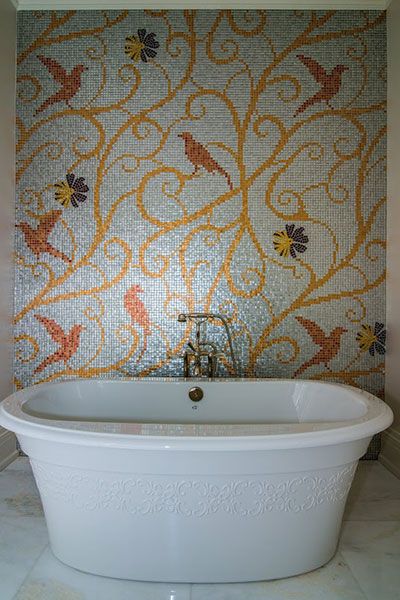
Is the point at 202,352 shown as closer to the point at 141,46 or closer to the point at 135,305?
Answer: the point at 135,305

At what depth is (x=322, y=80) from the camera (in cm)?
249

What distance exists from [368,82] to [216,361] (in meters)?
1.65

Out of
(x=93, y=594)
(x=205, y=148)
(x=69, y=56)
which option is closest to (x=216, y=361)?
(x=205, y=148)

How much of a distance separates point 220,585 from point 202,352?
1114 millimetres

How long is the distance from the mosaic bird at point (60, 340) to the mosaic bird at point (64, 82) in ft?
3.63

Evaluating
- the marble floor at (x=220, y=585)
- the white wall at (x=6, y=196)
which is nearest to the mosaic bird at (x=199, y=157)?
the white wall at (x=6, y=196)

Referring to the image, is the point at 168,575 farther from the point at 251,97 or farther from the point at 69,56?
the point at 69,56

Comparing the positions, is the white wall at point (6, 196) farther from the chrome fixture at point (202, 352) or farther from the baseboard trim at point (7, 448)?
the chrome fixture at point (202, 352)

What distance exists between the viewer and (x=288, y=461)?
1.32 meters

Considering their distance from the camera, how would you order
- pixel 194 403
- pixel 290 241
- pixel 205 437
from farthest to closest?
pixel 290 241, pixel 194 403, pixel 205 437

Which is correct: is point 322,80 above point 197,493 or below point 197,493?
above

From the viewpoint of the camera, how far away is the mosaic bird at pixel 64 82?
2.49 metres

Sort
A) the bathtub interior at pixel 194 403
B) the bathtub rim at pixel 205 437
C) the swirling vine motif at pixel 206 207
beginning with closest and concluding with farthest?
1. the bathtub rim at pixel 205 437
2. the bathtub interior at pixel 194 403
3. the swirling vine motif at pixel 206 207

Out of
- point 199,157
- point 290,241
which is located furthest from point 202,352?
point 199,157
